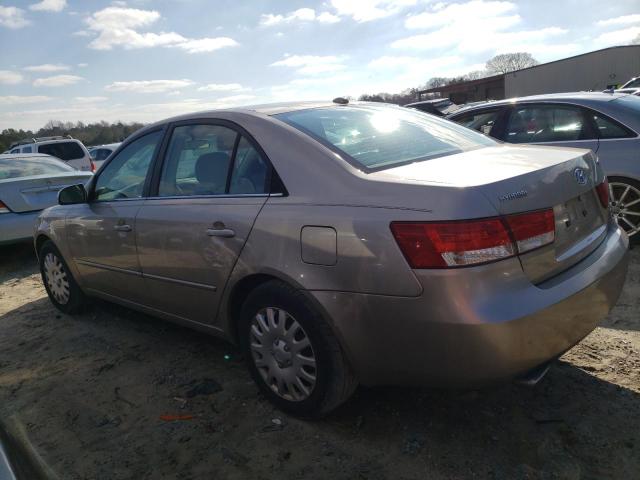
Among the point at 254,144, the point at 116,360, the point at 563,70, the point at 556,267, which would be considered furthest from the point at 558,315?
the point at 563,70

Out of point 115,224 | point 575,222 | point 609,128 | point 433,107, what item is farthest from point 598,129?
point 433,107

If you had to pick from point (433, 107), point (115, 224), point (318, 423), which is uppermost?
point (433, 107)

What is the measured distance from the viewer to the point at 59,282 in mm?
4746

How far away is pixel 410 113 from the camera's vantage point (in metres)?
3.44

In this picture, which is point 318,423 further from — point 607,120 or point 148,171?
point 607,120

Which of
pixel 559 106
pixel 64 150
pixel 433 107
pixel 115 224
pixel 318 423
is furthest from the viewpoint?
pixel 433 107

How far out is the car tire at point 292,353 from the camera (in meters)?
2.46

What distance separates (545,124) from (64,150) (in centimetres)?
1413

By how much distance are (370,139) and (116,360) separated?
2.41 m

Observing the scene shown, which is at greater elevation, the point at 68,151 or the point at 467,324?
the point at 68,151

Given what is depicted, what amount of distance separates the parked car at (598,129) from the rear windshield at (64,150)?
13.4 m

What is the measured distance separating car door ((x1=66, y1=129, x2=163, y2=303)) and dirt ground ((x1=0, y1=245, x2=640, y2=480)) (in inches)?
24.2

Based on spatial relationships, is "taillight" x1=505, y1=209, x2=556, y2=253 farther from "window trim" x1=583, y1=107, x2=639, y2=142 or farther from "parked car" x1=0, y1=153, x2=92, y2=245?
"parked car" x1=0, y1=153, x2=92, y2=245

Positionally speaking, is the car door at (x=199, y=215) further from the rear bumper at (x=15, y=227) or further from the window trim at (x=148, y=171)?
the rear bumper at (x=15, y=227)
